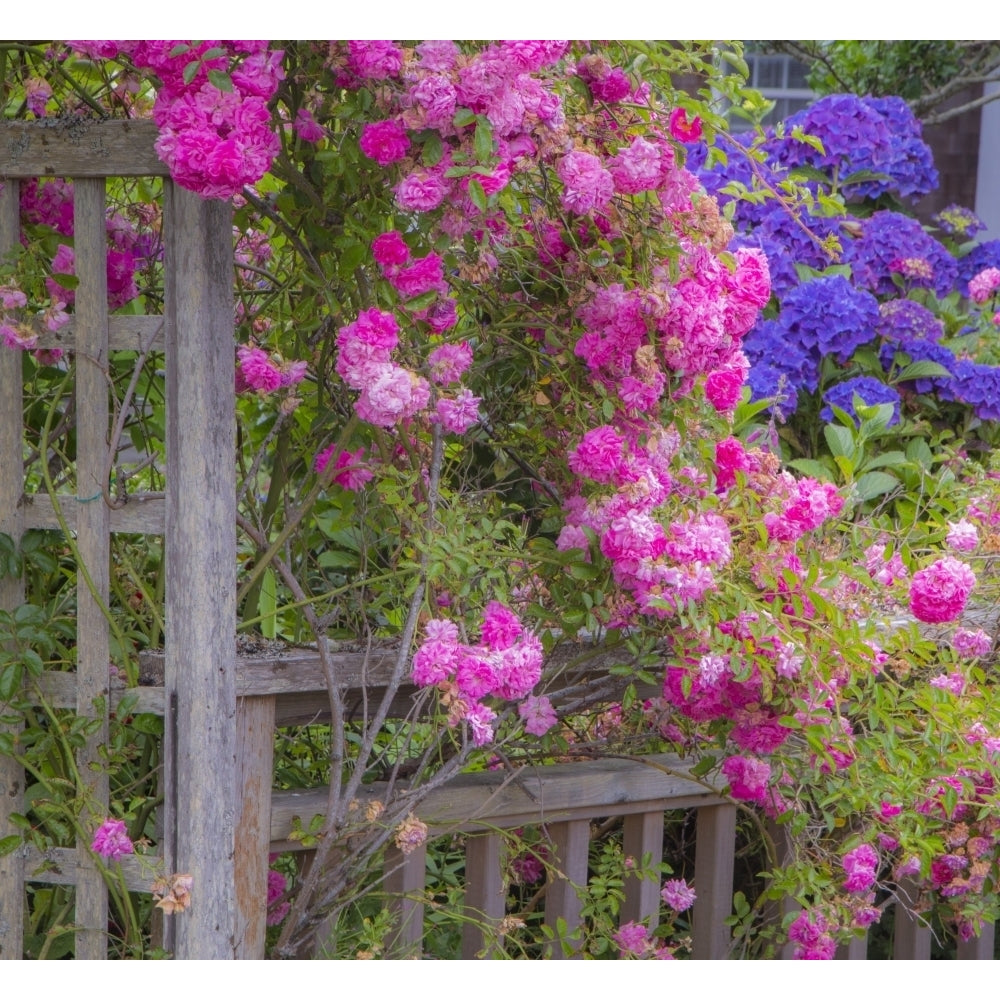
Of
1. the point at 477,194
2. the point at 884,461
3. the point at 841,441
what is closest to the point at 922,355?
the point at 884,461

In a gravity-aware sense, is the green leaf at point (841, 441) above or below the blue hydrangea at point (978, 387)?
below

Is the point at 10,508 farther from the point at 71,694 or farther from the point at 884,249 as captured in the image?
the point at 884,249

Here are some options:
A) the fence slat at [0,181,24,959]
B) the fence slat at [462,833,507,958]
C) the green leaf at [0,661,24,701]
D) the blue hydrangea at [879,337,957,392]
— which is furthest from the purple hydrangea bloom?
the green leaf at [0,661,24,701]

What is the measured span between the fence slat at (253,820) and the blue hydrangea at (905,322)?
5.82ft

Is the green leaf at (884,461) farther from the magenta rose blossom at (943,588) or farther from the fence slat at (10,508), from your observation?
the fence slat at (10,508)

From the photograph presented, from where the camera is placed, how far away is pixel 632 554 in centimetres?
154

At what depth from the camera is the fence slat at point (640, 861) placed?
2016 millimetres

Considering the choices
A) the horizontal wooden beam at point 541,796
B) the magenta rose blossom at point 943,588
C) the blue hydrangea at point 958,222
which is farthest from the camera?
the blue hydrangea at point 958,222

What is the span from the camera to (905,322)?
9.15ft

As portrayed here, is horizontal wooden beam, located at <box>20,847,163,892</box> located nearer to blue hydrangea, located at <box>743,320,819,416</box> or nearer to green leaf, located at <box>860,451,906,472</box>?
green leaf, located at <box>860,451,906,472</box>

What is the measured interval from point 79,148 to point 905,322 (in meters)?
1.93

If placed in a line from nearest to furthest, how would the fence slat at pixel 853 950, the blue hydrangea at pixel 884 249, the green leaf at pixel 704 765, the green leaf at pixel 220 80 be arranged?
1. the green leaf at pixel 220 80
2. the green leaf at pixel 704 765
3. the fence slat at pixel 853 950
4. the blue hydrangea at pixel 884 249

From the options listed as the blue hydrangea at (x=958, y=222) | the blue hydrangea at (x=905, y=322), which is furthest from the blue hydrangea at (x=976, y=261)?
the blue hydrangea at (x=905, y=322)

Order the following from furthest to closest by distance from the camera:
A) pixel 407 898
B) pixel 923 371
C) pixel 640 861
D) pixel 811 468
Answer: pixel 923 371 → pixel 811 468 → pixel 640 861 → pixel 407 898
